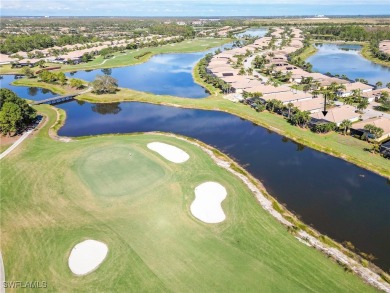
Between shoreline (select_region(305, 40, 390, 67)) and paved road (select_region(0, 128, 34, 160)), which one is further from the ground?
paved road (select_region(0, 128, 34, 160))

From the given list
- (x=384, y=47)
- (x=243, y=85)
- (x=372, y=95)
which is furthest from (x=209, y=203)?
(x=384, y=47)

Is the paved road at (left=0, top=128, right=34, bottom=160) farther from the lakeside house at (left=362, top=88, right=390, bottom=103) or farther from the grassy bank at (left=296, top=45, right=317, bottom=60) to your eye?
the grassy bank at (left=296, top=45, right=317, bottom=60)

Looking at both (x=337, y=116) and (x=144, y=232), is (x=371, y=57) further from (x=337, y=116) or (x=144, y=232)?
(x=144, y=232)

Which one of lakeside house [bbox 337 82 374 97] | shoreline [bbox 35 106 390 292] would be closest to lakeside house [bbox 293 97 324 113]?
lakeside house [bbox 337 82 374 97]

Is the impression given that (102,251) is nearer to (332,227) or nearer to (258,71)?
(332,227)

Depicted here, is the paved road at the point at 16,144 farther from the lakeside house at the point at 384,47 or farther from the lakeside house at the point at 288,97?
the lakeside house at the point at 384,47

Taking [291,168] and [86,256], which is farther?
[291,168]
